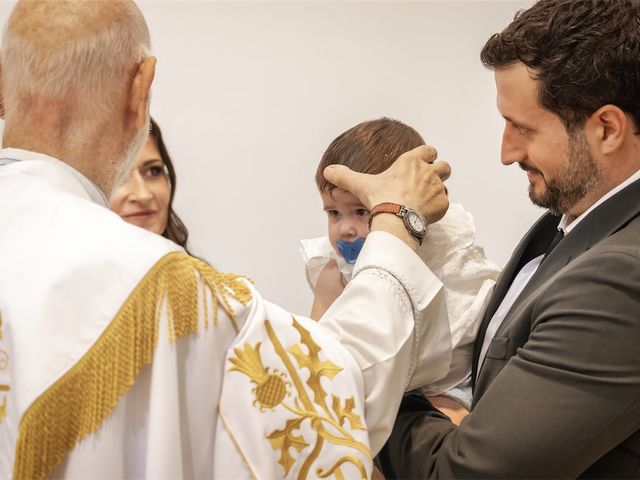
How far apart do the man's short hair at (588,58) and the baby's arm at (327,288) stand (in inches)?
→ 36.4

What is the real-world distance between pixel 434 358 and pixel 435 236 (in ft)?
1.80

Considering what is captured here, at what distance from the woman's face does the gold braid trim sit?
1.72 m

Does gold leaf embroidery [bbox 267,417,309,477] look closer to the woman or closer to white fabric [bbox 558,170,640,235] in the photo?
white fabric [bbox 558,170,640,235]

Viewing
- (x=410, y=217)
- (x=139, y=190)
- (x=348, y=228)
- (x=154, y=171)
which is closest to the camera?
(x=410, y=217)

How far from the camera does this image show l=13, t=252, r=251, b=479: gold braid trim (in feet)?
4.57

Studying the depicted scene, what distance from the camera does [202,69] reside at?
388cm

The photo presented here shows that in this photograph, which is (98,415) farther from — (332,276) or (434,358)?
(332,276)

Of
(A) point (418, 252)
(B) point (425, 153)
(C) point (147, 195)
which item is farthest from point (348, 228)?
(C) point (147, 195)

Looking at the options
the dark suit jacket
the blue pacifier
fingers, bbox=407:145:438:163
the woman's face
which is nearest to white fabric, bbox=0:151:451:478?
the dark suit jacket

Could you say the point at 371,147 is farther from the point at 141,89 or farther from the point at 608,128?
the point at 141,89

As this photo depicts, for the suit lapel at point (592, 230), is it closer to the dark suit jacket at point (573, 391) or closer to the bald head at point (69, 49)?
the dark suit jacket at point (573, 391)

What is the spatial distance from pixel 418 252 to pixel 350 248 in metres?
0.31

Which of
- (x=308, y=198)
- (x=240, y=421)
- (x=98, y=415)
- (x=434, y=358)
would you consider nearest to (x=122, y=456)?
(x=98, y=415)

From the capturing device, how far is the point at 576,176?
193 cm
